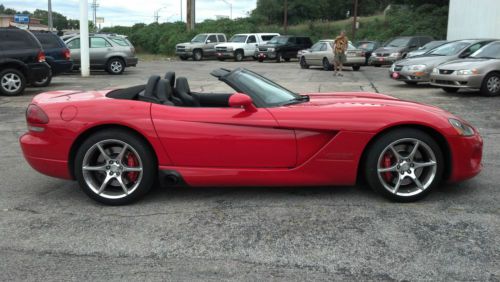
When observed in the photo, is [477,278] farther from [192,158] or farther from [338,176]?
[192,158]

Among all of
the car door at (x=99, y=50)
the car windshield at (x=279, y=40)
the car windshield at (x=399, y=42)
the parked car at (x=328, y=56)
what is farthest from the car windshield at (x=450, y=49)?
the car windshield at (x=279, y=40)

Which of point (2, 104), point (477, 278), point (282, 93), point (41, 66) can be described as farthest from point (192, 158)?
point (41, 66)

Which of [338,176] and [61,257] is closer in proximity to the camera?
[61,257]

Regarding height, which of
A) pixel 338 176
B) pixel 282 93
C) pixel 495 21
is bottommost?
pixel 338 176

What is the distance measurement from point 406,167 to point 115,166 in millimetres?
2485

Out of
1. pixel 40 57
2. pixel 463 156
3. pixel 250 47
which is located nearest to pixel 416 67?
pixel 40 57

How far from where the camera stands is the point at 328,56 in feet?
74.5

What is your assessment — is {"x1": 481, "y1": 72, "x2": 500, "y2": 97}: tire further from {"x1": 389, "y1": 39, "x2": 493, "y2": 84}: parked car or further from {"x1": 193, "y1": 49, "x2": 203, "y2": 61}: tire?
{"x1": 193, "y1": 49, "x2": 203, "y2": 61}: tire

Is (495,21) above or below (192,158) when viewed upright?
above

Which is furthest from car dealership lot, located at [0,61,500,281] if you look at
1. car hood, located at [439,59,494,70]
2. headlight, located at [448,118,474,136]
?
car hood, located at [439,59,494,70]

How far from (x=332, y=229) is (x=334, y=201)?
2.13ft

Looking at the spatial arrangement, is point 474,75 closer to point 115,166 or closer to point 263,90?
point 263,90

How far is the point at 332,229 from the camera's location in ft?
12.4

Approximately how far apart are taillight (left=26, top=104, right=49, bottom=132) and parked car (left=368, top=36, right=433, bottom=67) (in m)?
21.7
